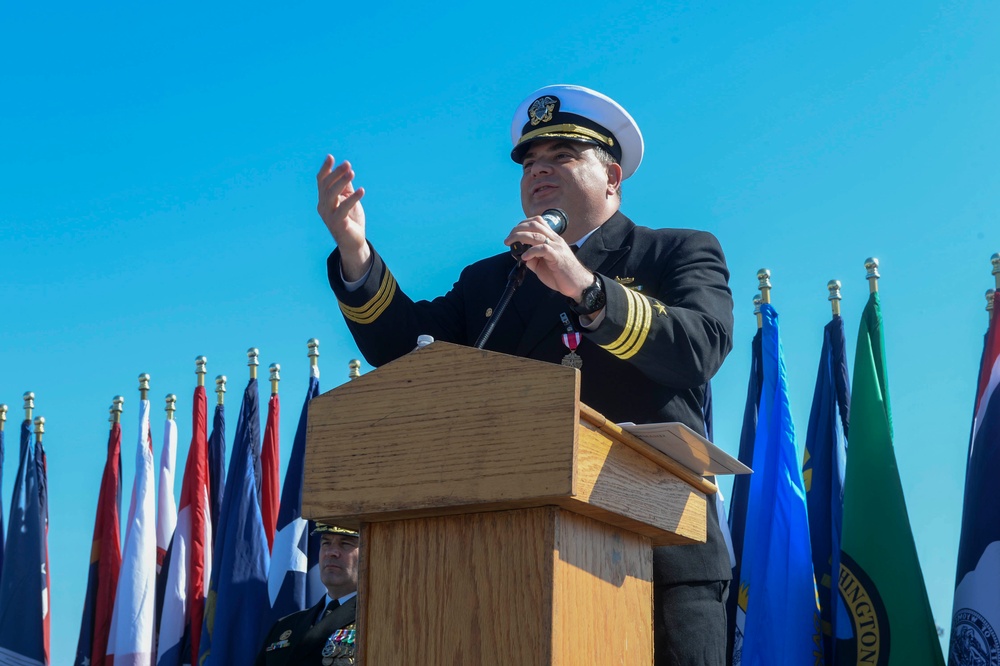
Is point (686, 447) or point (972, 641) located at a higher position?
point (686, 447)

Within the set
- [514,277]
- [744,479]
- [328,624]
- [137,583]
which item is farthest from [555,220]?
[137,583]

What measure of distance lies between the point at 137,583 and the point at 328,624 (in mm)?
2581

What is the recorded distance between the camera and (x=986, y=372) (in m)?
4.94

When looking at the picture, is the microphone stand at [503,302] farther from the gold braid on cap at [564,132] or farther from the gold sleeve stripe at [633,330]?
the gold braid on cap at [564,132]

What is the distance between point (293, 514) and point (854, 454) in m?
3.33

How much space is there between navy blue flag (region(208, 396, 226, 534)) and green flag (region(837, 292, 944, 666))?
414 centimetres

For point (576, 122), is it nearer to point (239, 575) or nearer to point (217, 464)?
point (239, 575)

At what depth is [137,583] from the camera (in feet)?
23.0

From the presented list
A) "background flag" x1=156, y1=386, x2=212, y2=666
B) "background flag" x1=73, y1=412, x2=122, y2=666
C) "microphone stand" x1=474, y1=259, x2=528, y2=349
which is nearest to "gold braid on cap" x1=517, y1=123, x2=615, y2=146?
"microphone stand" x1=474, y1=259, x2=528, y2=349

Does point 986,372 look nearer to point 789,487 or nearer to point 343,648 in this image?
point 789,487

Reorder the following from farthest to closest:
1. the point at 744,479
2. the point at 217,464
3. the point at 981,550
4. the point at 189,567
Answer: the point at 217,464, the point at 189,567, the point at 744,479, the point at 981,550

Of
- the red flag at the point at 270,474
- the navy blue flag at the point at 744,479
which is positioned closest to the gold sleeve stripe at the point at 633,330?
the navy blue flag at the point at 744,479

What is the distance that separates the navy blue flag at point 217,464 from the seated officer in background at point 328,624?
1.65m

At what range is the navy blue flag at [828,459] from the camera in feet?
16.6
